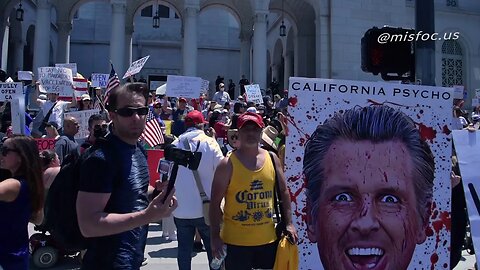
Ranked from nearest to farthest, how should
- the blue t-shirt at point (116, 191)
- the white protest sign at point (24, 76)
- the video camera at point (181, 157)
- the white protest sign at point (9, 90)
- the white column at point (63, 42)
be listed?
the video camera at point (181, 157)
the blue t-shirt at point (116, 191)
the white protest sign at point (9, 90)
the white protest sign at point (24, 76)
the white column at point (63, 42)

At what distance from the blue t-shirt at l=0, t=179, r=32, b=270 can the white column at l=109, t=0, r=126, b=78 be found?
22065mm

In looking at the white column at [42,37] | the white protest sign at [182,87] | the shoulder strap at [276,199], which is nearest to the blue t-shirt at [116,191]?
the shoulder strap at [276,199]

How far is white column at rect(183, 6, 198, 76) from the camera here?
2572cm

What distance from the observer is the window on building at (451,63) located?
33969mm

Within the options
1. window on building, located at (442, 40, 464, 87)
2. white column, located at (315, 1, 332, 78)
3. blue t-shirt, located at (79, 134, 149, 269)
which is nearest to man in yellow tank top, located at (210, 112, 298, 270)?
blue t-shirt, located at (79, 134, 149, 269)

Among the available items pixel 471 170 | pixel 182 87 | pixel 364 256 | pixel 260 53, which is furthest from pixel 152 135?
pixel 260 53

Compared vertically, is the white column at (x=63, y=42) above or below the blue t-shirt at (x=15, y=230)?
above

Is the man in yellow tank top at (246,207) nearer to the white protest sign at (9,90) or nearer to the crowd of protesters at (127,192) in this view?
the crowd of protesters at (127,192)

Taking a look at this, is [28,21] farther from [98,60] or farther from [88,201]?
[88,201]

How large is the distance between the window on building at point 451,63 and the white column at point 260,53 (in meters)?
14.7

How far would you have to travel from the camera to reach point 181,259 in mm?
5418

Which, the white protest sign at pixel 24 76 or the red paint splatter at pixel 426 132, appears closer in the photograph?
the red paint splatter at pixel 426 132

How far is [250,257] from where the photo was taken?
13.9ft

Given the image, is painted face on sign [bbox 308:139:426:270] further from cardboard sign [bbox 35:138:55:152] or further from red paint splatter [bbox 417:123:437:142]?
cardboard sign [bbox 35:138:55:152]
